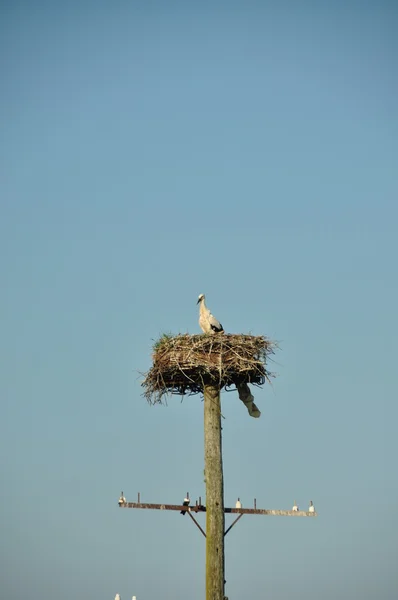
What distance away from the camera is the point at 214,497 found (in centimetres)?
1878

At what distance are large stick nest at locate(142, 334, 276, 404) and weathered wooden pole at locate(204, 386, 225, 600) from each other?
35 centimetres

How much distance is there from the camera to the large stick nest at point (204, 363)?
19172mm

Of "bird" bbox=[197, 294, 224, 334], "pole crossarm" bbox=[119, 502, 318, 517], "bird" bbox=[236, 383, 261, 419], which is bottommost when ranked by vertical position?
"pole crossarm" bbox=[119, 502, 318, 517]

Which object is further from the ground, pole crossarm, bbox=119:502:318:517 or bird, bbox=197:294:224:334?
bird, bbox=197:294:224:334

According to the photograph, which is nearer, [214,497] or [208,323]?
[214,497]

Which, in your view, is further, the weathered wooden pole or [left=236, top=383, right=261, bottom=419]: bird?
[left=236, top=383, right=261, bottom=419]: bird

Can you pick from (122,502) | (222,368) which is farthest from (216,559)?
(222,368)

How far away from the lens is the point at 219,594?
18094 millimetres

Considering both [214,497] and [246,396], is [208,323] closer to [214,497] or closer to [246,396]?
[246,396]

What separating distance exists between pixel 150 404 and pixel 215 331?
1903 millimetres

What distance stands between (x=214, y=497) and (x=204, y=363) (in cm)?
230

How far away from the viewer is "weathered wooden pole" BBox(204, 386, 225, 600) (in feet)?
59.8

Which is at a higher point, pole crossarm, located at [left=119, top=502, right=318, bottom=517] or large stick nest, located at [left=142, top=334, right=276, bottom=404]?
large stick nest, located at [left=142, top=334, right=276, bottom=404]

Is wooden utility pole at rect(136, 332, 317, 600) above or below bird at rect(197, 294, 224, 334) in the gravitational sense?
below
